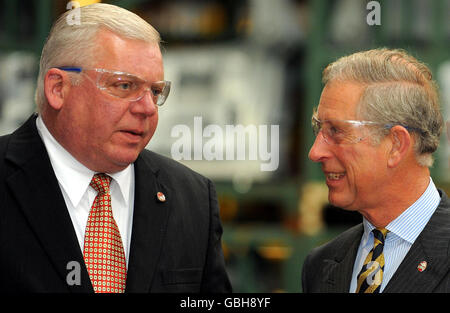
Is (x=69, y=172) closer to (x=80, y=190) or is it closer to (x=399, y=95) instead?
(x=80, y=190)

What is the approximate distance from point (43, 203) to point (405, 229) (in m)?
1.31

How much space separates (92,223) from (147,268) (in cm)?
25

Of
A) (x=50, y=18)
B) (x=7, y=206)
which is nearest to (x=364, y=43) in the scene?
(x=50, y=18)

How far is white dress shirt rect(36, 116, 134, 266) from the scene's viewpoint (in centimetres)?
251

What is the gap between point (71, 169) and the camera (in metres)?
2.55

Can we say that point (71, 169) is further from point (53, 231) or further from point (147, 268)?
point (147, 268)

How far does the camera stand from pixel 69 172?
8.34ft

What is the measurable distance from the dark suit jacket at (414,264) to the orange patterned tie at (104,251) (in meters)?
0.81

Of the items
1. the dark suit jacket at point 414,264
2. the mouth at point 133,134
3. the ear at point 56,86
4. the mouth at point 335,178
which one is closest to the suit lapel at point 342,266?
the dark suit jacket at point 414,264

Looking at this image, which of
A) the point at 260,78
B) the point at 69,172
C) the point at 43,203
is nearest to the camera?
the point at 43,203

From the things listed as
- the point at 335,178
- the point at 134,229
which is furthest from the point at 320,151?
the point at 134,229

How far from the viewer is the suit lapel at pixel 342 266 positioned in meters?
2.70

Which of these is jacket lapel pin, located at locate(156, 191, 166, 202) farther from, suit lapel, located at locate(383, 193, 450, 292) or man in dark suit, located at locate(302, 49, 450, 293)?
suit lapel, located at locate(383, 193, 450, 292)

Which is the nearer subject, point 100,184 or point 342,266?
point 100,184
